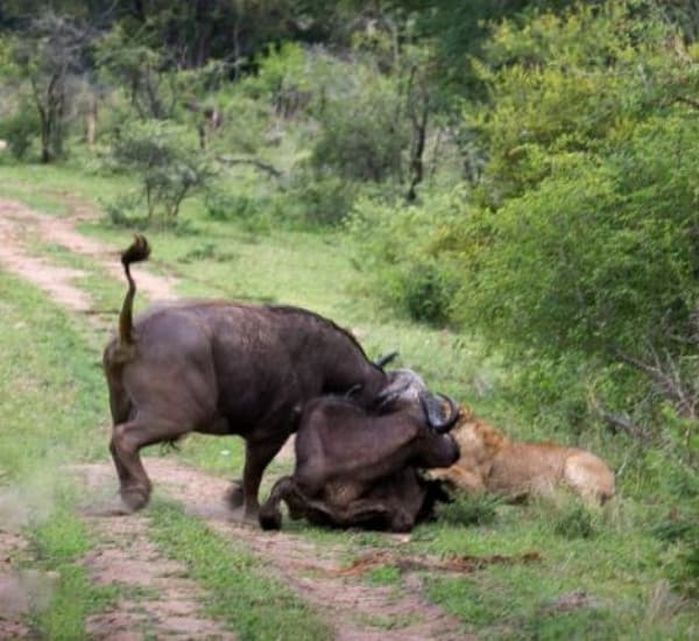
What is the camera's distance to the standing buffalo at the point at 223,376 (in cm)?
1104

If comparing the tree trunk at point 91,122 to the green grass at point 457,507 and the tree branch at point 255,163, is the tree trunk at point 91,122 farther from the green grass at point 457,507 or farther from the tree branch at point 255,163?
the green grass at point 457,507

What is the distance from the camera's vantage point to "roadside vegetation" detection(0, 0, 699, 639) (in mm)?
9945

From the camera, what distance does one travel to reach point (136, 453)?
36.3 feet

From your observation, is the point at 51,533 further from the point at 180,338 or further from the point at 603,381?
the point at 603,381

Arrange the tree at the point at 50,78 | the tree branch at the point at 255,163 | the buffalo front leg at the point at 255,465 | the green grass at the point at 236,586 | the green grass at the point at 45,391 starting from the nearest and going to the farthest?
the green grass at the point at 236,586, the buffalo front leg at the point at 255,465, the green grass at the point at 45,391, the tree branch at the point at 255,163, the tree at the point at 50,78

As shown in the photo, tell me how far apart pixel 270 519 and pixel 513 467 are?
2.12m

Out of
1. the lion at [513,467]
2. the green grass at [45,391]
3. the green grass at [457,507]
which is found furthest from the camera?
the green grass at [45,391]

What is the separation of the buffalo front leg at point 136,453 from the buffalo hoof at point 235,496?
0.81 m

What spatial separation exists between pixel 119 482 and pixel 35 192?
77.7ft

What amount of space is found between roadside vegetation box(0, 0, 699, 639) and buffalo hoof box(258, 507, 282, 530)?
211 millimetres

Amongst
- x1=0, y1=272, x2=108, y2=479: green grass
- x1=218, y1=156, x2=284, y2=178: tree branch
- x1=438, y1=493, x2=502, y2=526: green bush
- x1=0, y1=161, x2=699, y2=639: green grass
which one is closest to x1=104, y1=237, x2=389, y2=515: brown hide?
x1=0, y1=161, x2=699, y2=639: green grass

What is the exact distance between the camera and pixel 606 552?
10.3 metres

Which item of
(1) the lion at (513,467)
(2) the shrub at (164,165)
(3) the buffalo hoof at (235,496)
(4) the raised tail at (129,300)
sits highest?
(4) the raised tail at (129,300)

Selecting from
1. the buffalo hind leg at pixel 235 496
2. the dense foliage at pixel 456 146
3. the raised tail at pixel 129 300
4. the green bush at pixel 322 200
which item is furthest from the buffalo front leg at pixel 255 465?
the green bush at pixel 322 200
